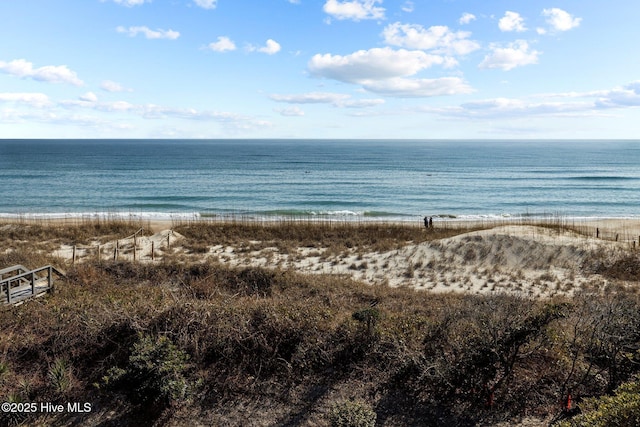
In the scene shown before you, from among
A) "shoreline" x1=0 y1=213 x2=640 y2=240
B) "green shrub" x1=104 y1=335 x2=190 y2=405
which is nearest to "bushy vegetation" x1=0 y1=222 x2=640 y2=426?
"green shrub" x1=104 y1=335 x2=190 y2=405

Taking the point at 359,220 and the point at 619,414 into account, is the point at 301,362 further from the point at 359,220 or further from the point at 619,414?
the point at 359,220

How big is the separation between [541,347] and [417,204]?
39.2 m

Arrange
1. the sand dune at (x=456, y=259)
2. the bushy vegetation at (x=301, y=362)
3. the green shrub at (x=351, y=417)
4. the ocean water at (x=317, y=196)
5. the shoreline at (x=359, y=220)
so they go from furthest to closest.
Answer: the ocean water at (x=317, y=196), the shoreline at (x=359, y=220), the sand dune at (x=456, y=259), the bushy vegetation at (x=301, y=362), the green shrub at (x=351, y=417)

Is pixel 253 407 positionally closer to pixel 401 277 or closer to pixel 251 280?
pixel 251 280

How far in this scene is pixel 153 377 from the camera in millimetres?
7734

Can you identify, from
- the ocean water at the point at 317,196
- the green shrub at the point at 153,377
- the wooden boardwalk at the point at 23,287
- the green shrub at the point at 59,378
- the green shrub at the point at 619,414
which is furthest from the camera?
the ocean water at the point at 317,196

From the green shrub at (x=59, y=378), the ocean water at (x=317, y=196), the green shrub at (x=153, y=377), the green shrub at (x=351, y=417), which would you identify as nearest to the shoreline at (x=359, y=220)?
the ocean water at (x=317, y=196)

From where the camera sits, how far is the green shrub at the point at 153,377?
25.2 feet

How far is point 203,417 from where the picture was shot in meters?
7.93

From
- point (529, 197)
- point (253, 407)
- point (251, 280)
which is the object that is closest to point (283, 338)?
point (253, 407)

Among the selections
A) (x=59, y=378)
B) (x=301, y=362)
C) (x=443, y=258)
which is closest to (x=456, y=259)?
(x=443, y=258)

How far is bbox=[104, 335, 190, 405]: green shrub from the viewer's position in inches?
303

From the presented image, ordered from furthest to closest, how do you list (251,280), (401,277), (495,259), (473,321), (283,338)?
(495,259)
(401,277)
(251,280)
(473,321)
(283,338)

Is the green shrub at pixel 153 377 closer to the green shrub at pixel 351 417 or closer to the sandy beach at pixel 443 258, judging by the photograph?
the green shrub at pixel 351 417
